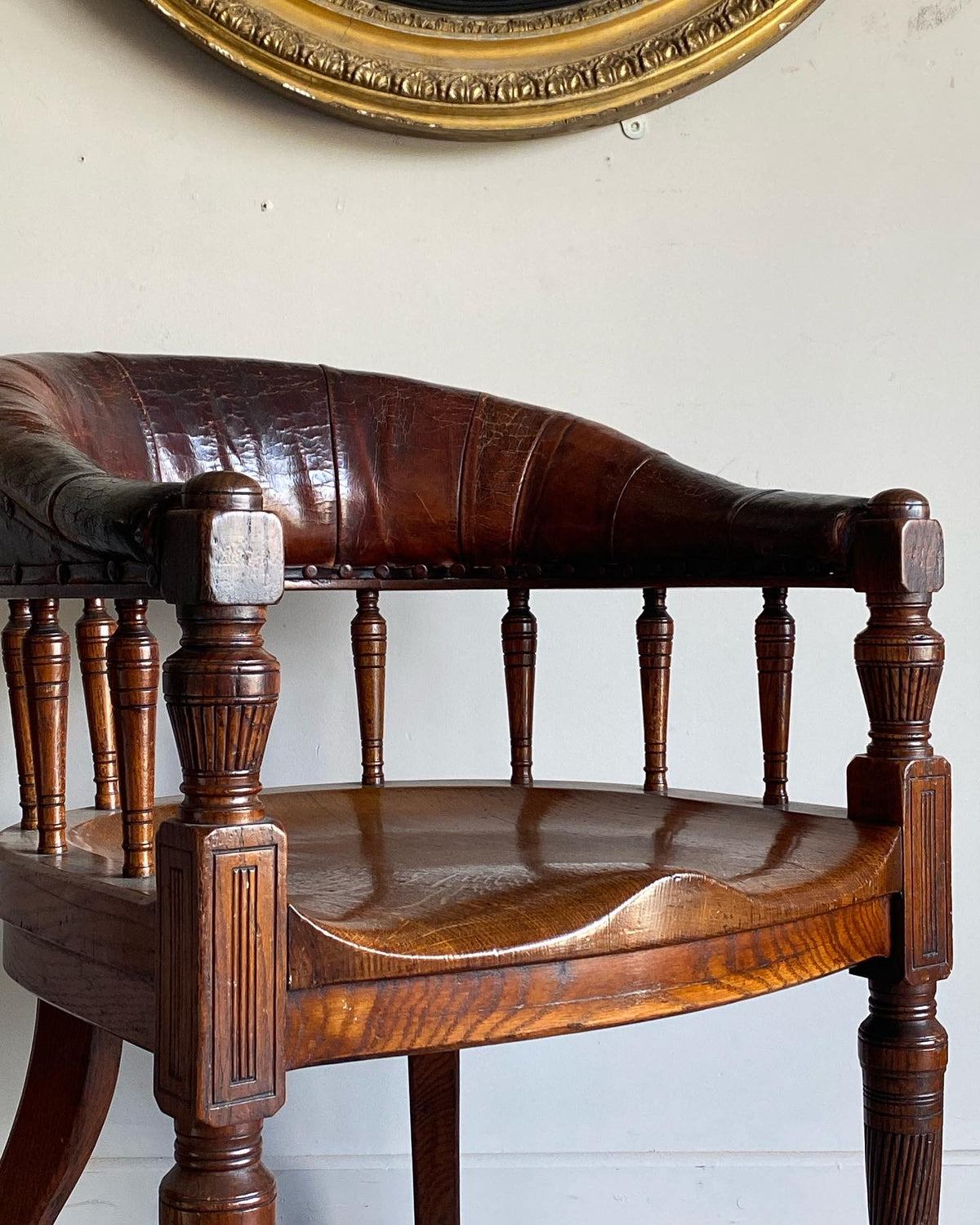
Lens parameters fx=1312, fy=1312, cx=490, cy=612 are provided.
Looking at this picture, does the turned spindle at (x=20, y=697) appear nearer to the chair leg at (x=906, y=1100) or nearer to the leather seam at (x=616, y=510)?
the leather seam at (x=616, y=510)

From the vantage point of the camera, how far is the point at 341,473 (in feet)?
3.84

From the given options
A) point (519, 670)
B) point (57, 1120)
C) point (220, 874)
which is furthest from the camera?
point (519, 670)

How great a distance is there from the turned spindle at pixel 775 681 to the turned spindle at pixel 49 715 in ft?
1.72

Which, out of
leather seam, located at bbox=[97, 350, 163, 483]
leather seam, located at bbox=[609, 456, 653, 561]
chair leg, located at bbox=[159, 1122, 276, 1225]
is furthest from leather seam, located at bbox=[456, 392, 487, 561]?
chair leg, located at bbox=[159, 1122, 276, 1225]

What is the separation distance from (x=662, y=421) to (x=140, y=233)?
22.7 inches

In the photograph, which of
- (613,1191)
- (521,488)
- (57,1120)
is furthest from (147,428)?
(613,1191)

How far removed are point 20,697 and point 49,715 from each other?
0.72 feet

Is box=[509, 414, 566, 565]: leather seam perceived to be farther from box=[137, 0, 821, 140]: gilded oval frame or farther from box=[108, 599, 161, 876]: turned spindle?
box=[108, 599, 161, 876]: turned spindle

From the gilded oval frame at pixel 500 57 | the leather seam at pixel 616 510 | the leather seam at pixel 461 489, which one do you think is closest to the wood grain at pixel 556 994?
the leather seam at pixel 616 510

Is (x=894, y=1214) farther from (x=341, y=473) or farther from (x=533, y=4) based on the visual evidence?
(x=533, y=4)

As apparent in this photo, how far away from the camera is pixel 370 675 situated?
3.98ft

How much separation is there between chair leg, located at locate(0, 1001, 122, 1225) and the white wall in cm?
40

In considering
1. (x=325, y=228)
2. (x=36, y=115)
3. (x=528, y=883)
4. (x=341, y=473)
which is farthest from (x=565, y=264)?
(x=528, y=883)

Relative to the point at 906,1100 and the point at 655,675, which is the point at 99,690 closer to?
the point at 655,675
